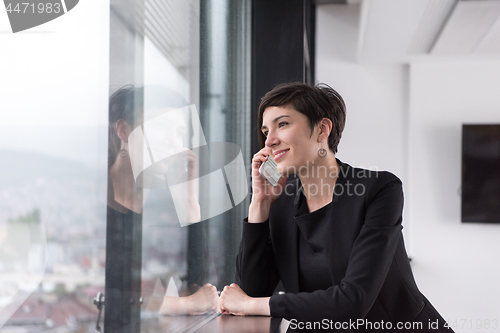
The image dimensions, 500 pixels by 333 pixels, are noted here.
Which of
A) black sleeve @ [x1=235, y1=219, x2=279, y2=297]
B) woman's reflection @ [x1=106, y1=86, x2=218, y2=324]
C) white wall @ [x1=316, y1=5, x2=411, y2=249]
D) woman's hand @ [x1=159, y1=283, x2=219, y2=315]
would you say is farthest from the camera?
white wall @ [x1=316, y1=5, x2=411, y2=249]

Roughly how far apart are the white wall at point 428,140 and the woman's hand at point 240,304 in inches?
83.7

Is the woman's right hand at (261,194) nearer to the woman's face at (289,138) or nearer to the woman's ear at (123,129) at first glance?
the woman's face at (289,138)

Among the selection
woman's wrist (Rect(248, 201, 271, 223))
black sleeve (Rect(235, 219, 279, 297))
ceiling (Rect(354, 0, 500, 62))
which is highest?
ceiling (Rect(354, 0, 500, 62))

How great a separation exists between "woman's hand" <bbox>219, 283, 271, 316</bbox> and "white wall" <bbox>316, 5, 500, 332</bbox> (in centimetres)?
213

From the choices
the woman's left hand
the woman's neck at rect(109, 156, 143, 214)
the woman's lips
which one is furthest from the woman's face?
the woman's neck at rect(109, 156, 143, 214)

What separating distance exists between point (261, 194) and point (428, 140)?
86.5 inches

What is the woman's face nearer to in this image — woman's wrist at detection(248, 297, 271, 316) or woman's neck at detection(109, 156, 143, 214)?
woman's wrist at detection(248, 297, 271, 316)

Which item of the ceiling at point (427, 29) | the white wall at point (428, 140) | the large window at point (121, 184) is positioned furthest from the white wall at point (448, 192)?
the large window at point (121, 184)

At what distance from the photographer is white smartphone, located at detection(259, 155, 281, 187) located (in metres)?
1.16

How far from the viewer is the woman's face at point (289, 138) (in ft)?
3.75

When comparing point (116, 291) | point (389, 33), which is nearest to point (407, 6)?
point (389, 33)

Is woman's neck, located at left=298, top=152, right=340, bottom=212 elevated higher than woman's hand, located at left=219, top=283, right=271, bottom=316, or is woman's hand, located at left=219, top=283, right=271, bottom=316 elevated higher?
woman's neck, located at left=298, top=152, right=340, bottom=212

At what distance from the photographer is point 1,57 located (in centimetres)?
38

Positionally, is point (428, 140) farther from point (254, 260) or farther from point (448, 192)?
point (254, 260)
